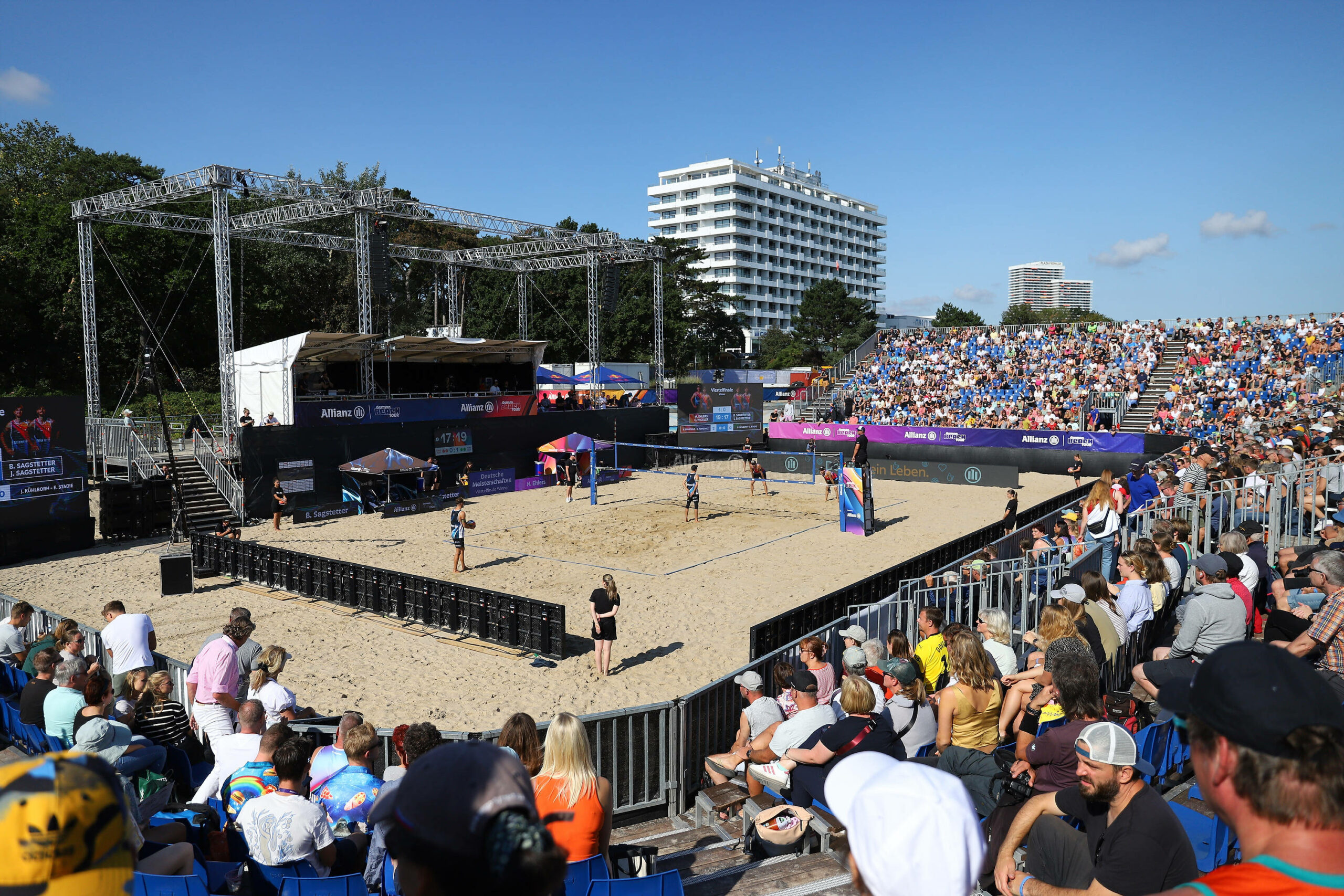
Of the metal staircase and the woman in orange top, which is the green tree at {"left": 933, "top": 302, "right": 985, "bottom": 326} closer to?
the metal staircase

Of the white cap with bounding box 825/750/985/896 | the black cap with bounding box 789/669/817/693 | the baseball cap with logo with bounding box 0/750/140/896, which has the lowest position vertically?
the black cap with bounding box 789/669/817/693

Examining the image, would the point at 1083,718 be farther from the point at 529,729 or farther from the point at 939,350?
the point at 939,350

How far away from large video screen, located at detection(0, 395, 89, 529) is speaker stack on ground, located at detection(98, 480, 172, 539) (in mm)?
1100

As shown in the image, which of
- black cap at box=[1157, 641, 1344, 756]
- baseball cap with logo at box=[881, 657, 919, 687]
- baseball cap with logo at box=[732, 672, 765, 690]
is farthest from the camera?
baseball cap with logo at box=[732, 672, 765, 690]

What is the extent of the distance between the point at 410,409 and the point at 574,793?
25459 millimetres

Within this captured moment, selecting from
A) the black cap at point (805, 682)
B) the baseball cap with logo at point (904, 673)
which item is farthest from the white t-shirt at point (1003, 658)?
the black cap at point (805, 682)

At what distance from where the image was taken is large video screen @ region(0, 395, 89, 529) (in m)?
17.2

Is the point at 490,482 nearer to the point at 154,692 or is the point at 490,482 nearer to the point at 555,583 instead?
the point at 555,583

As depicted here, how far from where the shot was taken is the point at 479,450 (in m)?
29.2

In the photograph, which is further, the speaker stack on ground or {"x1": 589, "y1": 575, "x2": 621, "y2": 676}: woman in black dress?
the speaker stack on ground

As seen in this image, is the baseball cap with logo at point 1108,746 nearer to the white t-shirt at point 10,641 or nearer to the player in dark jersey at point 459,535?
the white t-shirt at point 10,641

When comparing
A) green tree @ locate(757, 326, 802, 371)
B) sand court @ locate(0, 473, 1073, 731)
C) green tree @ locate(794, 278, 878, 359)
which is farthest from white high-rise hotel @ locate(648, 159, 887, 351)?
sand court @ locate(0, 473, 1073, 731)

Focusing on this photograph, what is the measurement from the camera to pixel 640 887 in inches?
134

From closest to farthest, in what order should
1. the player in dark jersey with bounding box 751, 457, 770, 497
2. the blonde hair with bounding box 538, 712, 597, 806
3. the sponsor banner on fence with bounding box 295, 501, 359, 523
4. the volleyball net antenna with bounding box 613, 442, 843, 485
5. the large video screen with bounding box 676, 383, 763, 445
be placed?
the blonde hair with bounding box 538, 712, 597, 806
the sponsor banner on fence with bounding box 295, 501, 359, 523
the player in dark jersey with bounding box 751, 457, 770, 497
the volleyball net antenna with bounding box 613, 442, 843, 485
the large video screen with bounding box 676, 383, 763, 445
